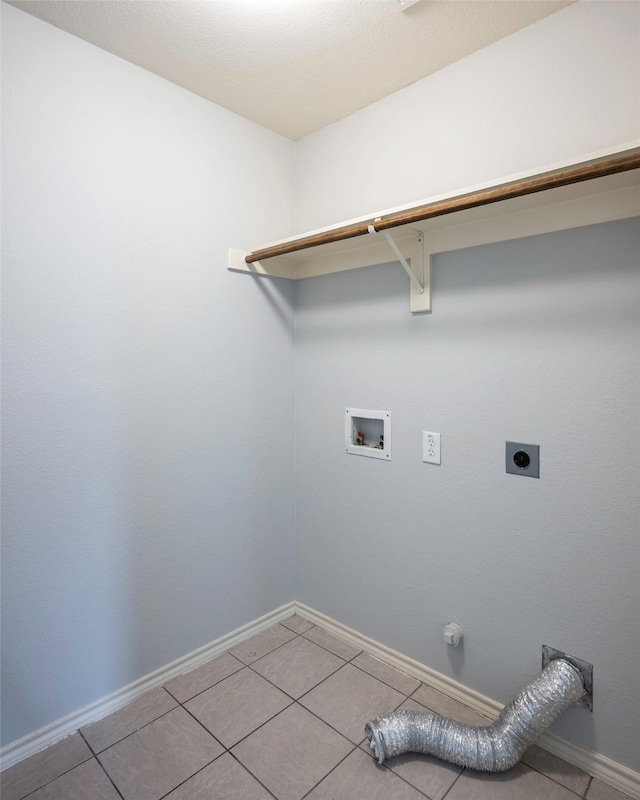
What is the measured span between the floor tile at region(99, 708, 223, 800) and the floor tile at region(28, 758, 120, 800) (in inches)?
1.0

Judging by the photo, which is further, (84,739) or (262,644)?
(262,644)

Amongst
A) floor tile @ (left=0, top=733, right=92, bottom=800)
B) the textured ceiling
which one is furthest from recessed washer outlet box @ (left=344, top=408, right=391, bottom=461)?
floor tile @ (left=0, top=733, right=92, bottom=800)

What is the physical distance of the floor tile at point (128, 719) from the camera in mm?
1520

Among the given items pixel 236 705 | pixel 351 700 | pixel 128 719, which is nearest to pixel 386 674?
pixel 351 700

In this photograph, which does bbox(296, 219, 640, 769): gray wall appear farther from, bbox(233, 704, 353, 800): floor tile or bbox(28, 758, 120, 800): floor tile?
bbox(28, 758, 120, 800): floor tile

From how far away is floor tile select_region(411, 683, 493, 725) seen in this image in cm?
159

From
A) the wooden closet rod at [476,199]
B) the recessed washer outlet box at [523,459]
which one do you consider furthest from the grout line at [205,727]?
the wooden closet rod at [476,199]

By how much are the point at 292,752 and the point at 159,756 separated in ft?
1.42

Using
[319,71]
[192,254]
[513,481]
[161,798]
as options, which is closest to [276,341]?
[192,254]

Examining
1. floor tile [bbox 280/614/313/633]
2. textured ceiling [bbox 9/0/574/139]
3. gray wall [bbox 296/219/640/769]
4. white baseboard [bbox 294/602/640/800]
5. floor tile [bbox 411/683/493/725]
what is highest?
textured ceiling [bbox 9/0/574/139]

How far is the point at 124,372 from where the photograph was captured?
165 cm

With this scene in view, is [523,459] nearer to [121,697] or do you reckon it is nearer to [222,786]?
[222,786]

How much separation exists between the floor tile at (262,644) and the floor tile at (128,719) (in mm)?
348

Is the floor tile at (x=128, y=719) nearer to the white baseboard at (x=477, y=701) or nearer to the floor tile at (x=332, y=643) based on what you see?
the floor tile at (x=332, y=643)
